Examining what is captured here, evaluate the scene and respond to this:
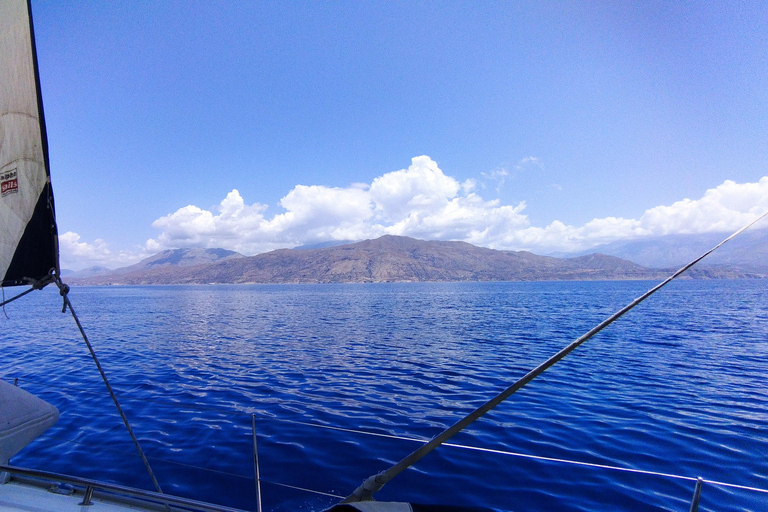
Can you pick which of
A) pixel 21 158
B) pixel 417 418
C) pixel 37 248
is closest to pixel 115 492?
pixel 37 248

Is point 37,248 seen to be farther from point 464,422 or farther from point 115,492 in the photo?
point 464,422

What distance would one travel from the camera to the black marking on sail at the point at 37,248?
5.45 metres

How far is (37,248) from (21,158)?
52.6 inches

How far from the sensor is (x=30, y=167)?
17.7 feet

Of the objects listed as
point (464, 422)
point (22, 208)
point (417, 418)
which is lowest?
point (417, 418)

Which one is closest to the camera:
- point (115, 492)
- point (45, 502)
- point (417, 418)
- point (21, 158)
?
point (45, 502)

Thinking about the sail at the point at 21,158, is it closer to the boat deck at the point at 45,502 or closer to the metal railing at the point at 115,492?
the metal railing at the point at 115,492

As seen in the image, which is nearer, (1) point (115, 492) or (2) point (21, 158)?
(1) point (115, 492)

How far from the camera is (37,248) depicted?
5.57 meters

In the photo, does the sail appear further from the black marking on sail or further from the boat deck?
the boat deck

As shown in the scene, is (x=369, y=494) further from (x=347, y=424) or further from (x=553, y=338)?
(x=553, y=338)

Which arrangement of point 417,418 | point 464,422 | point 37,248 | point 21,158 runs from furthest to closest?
point 417,418 → point 37,248 → point 21,158 → point 464,422

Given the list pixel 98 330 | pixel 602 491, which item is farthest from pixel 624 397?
pixel 98 330

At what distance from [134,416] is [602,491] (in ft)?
46.2
